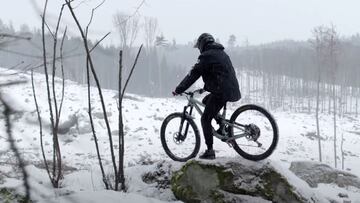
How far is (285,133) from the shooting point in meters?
30.3

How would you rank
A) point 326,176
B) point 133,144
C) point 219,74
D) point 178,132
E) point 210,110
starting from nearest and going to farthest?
point 219,74
point 210,110
point 178,132
point 326,176
point 133,144

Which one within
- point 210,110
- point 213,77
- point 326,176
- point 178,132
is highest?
point 213,77

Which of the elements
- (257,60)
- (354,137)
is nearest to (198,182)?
(354,137)

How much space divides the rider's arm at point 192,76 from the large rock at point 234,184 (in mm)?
1055

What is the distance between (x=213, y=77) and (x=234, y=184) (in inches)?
56.6

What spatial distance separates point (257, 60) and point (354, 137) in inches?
1910

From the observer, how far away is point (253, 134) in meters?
5.10

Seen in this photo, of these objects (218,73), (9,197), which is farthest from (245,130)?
(9,197)

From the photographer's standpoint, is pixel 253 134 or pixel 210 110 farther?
pixel 210 110

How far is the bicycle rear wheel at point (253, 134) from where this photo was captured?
5.08 metres

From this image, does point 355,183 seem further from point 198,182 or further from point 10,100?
point 10,100

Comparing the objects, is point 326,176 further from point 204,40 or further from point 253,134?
point 204,40

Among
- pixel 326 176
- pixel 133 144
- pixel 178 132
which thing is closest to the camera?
pixel 178 132

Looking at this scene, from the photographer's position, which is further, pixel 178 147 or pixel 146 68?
pixel 146 68
